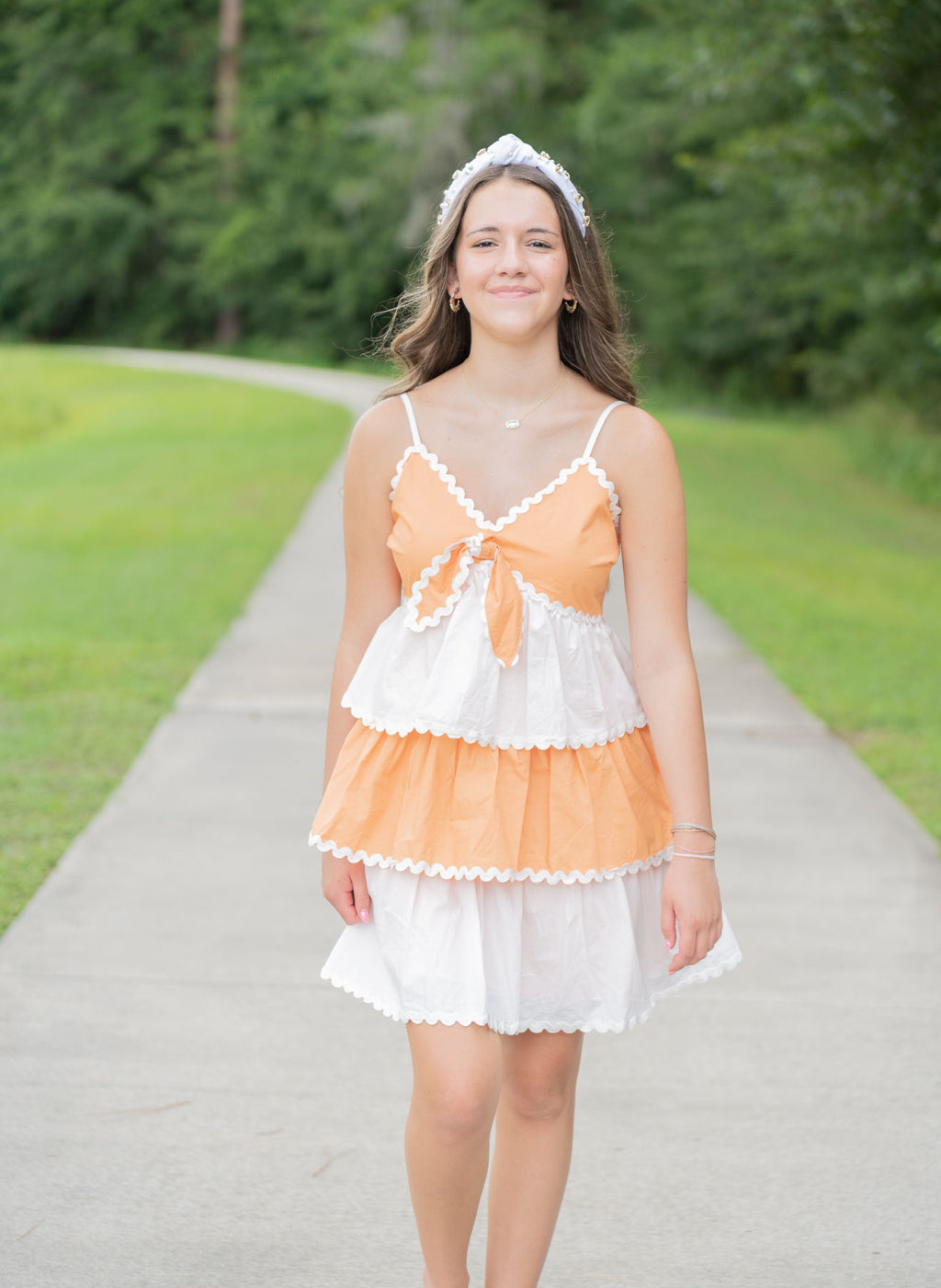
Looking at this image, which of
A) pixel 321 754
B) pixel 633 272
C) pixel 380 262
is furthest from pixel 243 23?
pixel 321 754

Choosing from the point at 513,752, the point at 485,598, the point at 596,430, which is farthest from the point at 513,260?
the point at 513,752

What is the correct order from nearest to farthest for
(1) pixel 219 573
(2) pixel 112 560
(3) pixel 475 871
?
(3) pixel 475 871, (1) pixel 219 573, (2) pixel 112 560

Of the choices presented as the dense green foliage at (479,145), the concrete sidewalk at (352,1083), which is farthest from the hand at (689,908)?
the dense green foliage at (479,145)

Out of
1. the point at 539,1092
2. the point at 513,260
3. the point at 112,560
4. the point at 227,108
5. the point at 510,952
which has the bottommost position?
the point at 227,108

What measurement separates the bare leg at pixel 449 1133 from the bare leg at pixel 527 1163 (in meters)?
0.07

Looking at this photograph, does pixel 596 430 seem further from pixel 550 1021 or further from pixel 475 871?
pixel 550 1021

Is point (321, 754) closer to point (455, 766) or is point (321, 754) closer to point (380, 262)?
point (455, 766)

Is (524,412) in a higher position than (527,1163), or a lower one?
higher

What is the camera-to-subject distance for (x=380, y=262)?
4072 cm

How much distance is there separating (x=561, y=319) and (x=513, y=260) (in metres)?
A: 0.19

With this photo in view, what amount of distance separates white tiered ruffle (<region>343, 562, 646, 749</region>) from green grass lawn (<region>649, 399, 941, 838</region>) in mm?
3490

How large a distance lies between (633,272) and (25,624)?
95.2 feet

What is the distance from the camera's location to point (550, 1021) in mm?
2352

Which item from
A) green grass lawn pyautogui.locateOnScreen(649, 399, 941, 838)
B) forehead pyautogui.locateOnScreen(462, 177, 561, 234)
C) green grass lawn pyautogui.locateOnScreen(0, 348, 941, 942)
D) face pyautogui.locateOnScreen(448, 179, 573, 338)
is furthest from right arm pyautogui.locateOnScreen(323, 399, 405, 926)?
green grass lawn pyautogui.locateOnScreen(649, 399, 941, 838)
